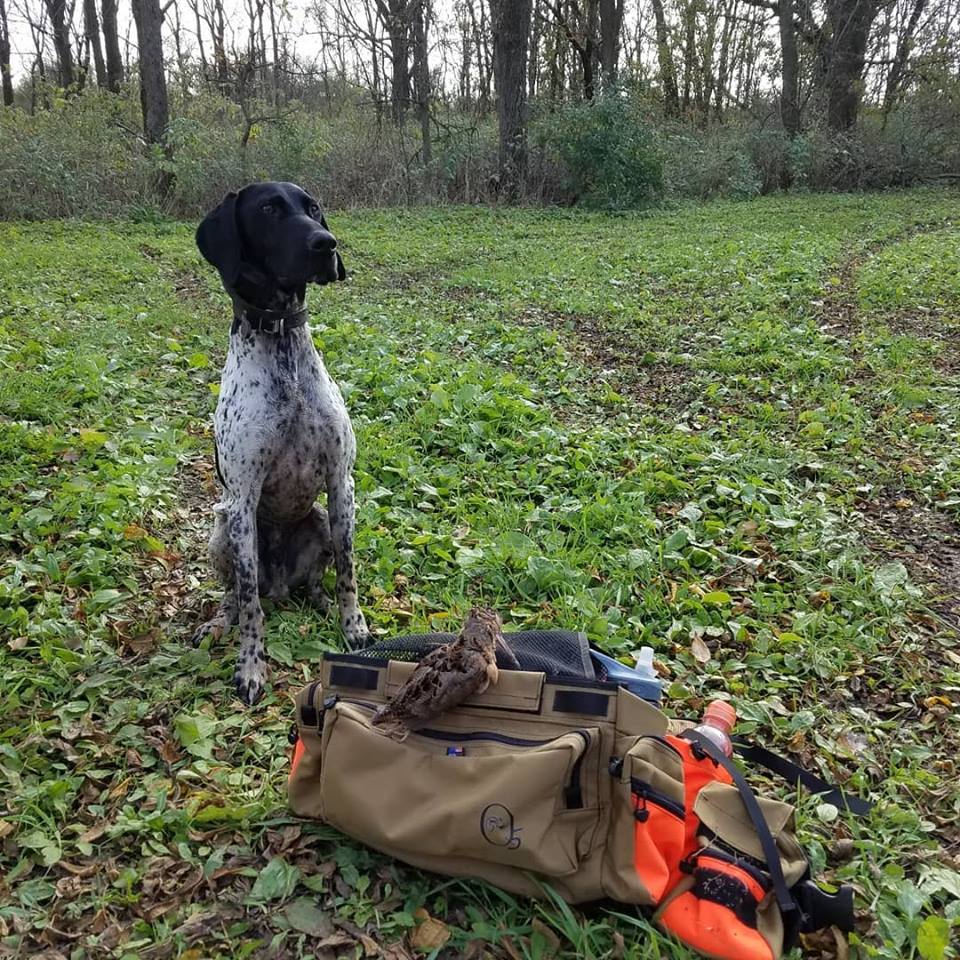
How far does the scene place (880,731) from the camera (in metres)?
2.78

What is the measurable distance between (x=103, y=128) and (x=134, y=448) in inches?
534

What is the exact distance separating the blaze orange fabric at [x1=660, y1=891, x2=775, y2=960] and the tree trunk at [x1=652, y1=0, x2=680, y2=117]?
28.2 metres

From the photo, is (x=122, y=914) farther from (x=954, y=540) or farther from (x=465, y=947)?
(x=954, y=540)

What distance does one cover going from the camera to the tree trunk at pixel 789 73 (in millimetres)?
21031

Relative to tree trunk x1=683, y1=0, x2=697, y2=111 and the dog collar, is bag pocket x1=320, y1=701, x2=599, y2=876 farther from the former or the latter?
tree trunk x1=683, y1=0, x2=697, y2=111

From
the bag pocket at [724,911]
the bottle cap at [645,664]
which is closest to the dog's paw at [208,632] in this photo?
the bottle cap at [645,664]

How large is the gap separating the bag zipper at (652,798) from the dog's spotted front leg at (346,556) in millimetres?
1497

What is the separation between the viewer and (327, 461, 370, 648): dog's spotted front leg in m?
3.20

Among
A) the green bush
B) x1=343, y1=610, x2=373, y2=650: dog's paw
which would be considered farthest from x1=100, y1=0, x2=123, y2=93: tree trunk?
x1=343, y1=610, x2=373, y2=650: dog's paw

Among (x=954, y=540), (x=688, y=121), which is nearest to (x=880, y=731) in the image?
(x=954, y=540)

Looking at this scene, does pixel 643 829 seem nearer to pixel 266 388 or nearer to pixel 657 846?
pixel 657 846

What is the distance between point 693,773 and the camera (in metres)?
2.19

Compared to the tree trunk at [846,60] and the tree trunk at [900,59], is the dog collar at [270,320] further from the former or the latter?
the tree trunk at [900,59]

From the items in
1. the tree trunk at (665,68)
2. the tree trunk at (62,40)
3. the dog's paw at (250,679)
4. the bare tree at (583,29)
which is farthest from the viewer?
the tree trunk at (665,68)
